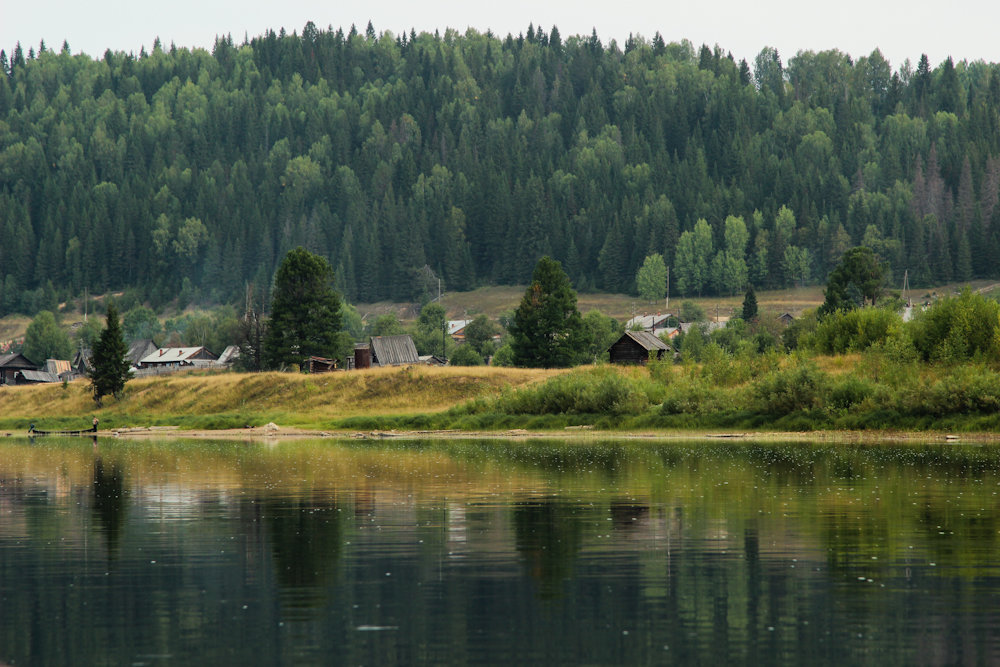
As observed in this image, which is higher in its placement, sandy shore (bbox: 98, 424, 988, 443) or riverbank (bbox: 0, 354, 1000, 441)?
riverbank (bbox: 0, 354, 1000, 441)

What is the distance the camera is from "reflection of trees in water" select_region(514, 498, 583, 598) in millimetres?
23020

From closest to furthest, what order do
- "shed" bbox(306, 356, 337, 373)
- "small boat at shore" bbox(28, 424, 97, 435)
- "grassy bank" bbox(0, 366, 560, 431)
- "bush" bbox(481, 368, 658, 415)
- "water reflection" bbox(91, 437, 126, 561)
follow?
1. "water reflection" bbox(91, 437, 126, 561)
2. "bush" bbox(481, 368, 658, 415)
3. "grassy bank" bbox(0, 366, 560, 431)
4. "small boat at shore" bbox(28, 424, 97, 435)
5. "shed" bbox(306, 356, 337, 373)

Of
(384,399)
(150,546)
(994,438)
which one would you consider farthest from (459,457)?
(384,399)

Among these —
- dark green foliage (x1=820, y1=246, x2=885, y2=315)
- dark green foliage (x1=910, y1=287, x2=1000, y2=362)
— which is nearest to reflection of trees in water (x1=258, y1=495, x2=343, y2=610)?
dark green foliage (x1=910, y1=287, x2=1000, y2=362)

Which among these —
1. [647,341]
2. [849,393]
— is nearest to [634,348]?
[647,341]

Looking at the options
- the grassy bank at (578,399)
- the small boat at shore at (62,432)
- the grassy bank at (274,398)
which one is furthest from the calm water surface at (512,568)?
the small boat at shore at (62,432)

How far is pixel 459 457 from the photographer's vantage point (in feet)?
192

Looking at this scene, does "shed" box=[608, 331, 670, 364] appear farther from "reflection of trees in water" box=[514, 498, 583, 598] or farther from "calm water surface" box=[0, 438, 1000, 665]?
"reflection of trees in water" box=[514, 498, 583, 598]

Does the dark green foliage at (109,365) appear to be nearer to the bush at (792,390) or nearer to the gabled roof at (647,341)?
the gabled roof at (647,341)

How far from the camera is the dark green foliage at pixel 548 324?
11588cm

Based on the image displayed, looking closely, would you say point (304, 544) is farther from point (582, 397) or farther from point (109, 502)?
point (582, 397)

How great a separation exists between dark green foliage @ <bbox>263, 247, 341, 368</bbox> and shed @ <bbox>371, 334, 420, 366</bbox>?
20512 millimetres

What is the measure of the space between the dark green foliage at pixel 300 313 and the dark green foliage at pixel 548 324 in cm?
2151

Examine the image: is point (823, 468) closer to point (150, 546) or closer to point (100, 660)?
point (150, 546)
